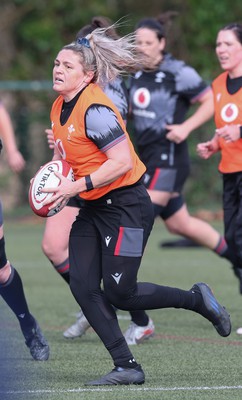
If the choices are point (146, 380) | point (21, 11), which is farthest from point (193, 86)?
point (21, 11)

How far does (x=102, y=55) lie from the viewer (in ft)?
19.6

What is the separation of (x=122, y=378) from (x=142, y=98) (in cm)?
326

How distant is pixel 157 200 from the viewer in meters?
8.73

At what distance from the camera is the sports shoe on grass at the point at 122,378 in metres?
5.82

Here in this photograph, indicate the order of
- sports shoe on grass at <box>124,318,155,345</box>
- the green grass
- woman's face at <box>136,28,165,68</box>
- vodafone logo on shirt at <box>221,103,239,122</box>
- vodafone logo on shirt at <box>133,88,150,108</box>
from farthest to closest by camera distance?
vodafone logo on shirt at <box>133,88,150,108</box> < woman's face at <box>136,28,165,68</box> < vodafone logo on shirt at <box>221,103,239,122</box> < sports shoe on grass at <box>124,318,155,345</box> < the green grass

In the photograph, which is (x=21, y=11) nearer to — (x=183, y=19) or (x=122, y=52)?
(x=183, y=19)

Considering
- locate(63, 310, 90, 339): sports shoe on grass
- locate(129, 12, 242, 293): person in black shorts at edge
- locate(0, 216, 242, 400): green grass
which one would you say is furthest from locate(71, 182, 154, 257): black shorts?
locate(129, 12, 242, 293): person in black shorts at edge

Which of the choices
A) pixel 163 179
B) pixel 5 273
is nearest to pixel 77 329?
pixel 5 273

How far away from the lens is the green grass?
5613mm

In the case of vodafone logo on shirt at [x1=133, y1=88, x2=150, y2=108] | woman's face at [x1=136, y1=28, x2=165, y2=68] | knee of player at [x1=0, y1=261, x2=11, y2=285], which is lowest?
knee of player at [x1=0, y1=261, x2=11, y2=285]

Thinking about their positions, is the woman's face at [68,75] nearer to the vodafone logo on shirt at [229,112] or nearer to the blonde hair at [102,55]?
the blonde hair at [102,55]

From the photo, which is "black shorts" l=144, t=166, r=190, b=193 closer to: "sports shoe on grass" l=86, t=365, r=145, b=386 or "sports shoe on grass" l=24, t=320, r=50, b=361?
"sports shoe on grass" l=24, t=320, r=50, b=361

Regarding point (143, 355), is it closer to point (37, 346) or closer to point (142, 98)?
point (37, 346)

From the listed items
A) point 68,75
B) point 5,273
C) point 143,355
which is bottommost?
point 143,355
